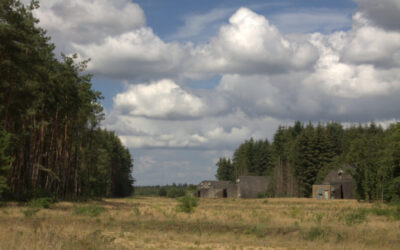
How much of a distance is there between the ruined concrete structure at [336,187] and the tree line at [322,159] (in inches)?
92.5

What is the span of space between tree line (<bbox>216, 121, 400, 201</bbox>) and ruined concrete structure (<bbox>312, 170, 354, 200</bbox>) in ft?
7.71

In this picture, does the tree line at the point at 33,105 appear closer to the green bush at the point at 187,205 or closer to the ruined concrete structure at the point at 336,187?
the green bush at the point at 187,205

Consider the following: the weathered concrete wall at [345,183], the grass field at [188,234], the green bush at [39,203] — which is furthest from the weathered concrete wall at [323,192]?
the green bush at [39,203]

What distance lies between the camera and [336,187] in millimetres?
91062

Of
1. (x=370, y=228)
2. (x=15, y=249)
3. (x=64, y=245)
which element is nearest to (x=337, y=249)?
(x=370, y=228)

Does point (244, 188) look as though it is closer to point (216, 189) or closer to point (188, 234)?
point (216, 189)

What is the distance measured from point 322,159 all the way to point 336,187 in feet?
75.1

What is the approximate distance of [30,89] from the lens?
41.3 metres

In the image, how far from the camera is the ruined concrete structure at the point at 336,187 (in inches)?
3573

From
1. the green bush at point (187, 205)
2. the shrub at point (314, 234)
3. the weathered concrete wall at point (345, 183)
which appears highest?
the weathered concrete wall at point (345, 183)

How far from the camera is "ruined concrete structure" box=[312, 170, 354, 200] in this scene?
298 ft

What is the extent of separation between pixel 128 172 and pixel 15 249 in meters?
140

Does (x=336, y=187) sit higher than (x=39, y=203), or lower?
higher

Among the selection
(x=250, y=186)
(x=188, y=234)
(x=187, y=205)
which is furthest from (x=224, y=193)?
(x=188, y=234)
